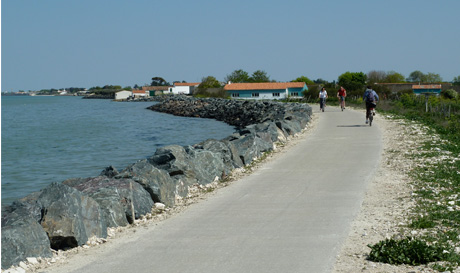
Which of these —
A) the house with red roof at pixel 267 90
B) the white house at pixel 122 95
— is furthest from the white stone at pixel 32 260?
the white house at pixel 122 95

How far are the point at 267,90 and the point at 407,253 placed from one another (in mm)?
102119

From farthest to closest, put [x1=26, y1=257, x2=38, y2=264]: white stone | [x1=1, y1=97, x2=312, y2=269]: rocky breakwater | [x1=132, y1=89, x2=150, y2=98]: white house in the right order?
[x1=132, y1=89, x2=150, y2=98]: white house
[x1=1, y1=97, x2=312, y2=269]: rocky breakwater
[x1=26, y1=257, x2=38, y2=264]: white stone

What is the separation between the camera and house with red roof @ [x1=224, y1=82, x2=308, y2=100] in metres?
106

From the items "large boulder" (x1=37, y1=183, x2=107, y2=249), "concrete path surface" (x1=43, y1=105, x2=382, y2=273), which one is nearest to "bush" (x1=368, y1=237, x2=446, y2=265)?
"concrete path surface" (x1=43, y1=105, x2=382, y2=273)

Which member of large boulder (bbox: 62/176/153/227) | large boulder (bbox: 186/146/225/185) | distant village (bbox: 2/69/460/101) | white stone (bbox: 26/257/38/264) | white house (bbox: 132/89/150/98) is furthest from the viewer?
white house (bbox: 132/89/150/98)

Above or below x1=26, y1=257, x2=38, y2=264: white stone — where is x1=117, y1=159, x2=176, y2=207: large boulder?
above

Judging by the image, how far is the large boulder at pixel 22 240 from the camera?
622 cm

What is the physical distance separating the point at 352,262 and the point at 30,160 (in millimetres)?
23077

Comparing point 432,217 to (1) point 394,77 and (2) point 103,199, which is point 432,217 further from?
(1) point 394,77

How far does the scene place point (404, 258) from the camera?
6.08 metres

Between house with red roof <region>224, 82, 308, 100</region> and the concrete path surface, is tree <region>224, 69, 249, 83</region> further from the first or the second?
the concrete path surface

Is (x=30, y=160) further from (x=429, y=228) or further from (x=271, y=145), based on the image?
(x=429, y=228)

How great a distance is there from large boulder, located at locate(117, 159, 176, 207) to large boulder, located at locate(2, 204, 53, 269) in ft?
8.78

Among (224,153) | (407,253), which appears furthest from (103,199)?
(224,153)
